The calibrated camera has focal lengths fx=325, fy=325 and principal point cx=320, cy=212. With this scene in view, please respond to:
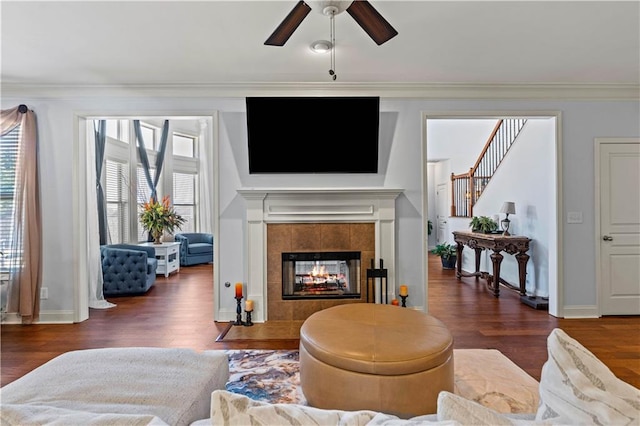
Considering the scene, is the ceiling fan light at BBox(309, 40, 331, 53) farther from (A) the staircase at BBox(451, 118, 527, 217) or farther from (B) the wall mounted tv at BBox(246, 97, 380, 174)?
(A) the staircase at BBox(451, 118, 527, 217)

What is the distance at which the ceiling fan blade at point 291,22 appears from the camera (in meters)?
1.78

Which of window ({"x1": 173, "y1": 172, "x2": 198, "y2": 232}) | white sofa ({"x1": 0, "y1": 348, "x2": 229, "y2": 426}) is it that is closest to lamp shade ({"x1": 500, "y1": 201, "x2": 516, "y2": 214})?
white sofa ({"x1": 0, "y1": 348, "x2": 229, "y2": 426})

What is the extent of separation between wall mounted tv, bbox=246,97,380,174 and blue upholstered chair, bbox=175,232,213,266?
12.8 ft

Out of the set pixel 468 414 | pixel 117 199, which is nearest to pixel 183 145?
pixel 117 199

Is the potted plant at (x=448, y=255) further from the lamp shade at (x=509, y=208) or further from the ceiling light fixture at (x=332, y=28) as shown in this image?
the ceiling light fixture at (x=332, y=28)

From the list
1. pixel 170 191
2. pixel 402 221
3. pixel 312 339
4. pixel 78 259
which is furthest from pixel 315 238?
pixel 170 191

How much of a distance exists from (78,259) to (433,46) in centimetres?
424

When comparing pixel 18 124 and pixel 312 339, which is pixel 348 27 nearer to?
pixel 312 339

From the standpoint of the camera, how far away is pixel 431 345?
1.75 m

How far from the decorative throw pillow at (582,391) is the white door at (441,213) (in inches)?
313

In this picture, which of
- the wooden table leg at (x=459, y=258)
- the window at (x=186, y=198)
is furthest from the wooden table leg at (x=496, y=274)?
the window at (x=186, y=198)

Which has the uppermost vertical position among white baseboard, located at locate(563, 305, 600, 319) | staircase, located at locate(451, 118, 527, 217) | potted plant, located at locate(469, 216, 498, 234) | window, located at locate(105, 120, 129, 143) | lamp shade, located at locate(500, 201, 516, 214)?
window, located at locate(105, 120, 129, 143)

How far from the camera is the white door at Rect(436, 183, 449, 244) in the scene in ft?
28.1

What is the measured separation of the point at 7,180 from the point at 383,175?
4117 mm
